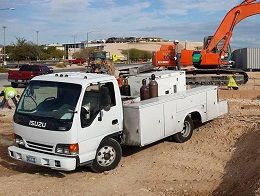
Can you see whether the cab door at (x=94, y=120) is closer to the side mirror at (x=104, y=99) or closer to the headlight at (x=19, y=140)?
the side mirror at (x=104, y=99)

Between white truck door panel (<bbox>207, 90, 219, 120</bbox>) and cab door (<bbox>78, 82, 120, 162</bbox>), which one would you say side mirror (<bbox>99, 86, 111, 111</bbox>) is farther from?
white truck door panel (<bbox>207, 90, 219, 120</bbox>)

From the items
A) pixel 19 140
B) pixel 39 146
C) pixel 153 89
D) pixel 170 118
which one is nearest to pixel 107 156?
pixel 39 146

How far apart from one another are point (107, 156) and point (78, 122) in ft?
4.06

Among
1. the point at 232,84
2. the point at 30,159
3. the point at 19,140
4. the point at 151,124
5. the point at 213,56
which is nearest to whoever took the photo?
the point at 30,159

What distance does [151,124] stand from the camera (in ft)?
33.6

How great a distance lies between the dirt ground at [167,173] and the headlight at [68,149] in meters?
0.66

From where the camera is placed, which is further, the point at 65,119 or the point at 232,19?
the point at 232,19

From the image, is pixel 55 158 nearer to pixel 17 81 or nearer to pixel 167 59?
pixel 167 59

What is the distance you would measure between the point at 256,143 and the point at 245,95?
38.9ft

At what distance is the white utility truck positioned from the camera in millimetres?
8578

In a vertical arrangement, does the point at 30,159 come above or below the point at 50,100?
below

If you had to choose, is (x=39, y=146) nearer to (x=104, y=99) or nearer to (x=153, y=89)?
(x=104, y=99)

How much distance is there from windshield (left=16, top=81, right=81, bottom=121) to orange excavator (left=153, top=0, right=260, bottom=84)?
57.3 feet

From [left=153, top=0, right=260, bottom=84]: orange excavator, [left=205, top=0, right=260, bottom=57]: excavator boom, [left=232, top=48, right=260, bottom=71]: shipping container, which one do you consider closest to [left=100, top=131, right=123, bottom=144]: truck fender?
[left=153, top=0, right=260, bottom=84]: orange excavator
